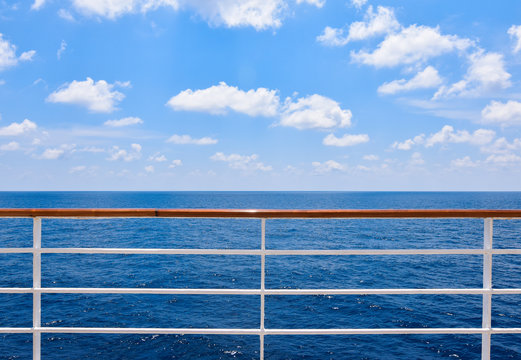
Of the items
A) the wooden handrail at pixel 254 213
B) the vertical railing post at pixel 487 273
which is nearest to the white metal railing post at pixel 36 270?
the wooden handrail at pixel 254 213

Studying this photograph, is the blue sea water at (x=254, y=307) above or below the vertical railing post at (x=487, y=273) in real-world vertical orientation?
below

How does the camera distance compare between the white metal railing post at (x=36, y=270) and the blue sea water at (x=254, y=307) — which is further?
the blue sea water at (x=254, y=307)

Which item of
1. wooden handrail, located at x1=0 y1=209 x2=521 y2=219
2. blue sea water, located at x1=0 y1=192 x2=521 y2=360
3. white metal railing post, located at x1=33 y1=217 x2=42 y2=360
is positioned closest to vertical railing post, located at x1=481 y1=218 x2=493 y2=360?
wooden handrail, located at x1=0 y1=209 x2=521 y2=219

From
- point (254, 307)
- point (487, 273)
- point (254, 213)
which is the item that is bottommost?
point (254, 307)

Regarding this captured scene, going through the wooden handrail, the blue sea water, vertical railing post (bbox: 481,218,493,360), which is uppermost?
the wooden handrail

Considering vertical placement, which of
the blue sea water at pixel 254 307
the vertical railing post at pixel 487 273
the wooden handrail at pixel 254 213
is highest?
the wooden handrail at pixel 254 213

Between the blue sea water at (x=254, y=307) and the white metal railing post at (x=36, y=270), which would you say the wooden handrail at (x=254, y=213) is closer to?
the white metal railing post at (x=36, y=270)

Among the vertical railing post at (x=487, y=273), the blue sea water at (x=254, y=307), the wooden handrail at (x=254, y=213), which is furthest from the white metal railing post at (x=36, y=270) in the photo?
the blue sea water at (x=254, y=307)

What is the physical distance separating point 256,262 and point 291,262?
1838 millimetres

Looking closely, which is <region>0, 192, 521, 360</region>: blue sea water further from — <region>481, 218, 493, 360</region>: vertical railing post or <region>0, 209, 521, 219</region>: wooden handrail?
<region>0, 209, 521, 219</region>: wooden handrail

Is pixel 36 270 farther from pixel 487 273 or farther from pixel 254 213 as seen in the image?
pixel 487 273

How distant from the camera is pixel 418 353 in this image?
8266 millimetres

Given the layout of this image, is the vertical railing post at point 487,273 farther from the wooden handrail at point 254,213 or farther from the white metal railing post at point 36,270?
the white metal railing post at point 36,270

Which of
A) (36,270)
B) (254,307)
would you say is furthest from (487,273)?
(254,307)
